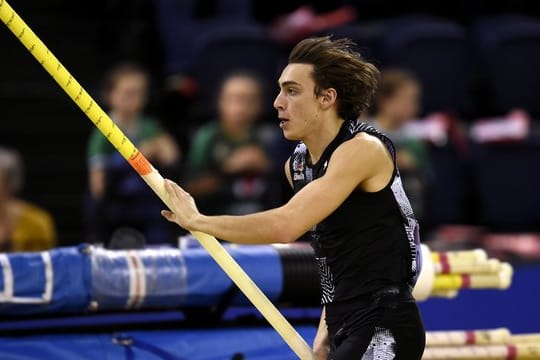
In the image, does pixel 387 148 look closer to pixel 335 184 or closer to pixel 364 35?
pixel 335 184

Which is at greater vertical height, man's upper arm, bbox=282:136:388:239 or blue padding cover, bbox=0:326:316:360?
man's upper arm, bbox=282:136:388:239

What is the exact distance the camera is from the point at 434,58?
830 centimetres

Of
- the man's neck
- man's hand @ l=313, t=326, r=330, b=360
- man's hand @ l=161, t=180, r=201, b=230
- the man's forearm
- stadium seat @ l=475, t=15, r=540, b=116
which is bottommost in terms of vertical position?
man's hand @ l=313, t=326, r=330, b=360

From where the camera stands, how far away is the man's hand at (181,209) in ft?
12.3

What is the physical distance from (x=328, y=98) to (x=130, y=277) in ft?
4.02

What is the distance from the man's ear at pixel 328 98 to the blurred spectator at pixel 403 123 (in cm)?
322

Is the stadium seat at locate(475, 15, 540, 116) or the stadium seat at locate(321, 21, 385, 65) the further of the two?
the stadium seat at locate(475, 15, 540, 116)

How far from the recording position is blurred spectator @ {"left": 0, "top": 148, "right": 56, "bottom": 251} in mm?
6426

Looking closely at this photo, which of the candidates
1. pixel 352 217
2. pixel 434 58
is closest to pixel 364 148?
pixel 352 217

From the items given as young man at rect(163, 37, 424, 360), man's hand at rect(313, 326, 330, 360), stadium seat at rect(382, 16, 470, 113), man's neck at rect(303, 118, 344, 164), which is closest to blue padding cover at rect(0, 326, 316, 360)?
man's hand at rect(313, 326, 330, 360)

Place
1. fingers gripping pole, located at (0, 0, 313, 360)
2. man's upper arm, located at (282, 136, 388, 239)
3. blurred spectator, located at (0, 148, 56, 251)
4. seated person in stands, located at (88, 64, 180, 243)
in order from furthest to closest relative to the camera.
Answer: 1. seated person in stands, located at (88, 64, 180, 243)
2. blurred spectator, located at (0, 148, 56, 251)
3. fingers gripping pole, located at (0, 0, 313, 360)
4. man's upper arm, located at (282, 136, 388, 239)

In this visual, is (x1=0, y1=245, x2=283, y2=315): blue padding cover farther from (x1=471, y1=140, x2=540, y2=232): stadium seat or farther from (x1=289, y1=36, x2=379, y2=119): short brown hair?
(x1=471, y1=140, x2=540, y2=232): stadium seat

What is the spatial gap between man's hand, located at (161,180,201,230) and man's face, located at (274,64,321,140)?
1.25 ft

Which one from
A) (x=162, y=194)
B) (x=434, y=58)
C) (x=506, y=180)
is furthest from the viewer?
(x=434, y=58)
